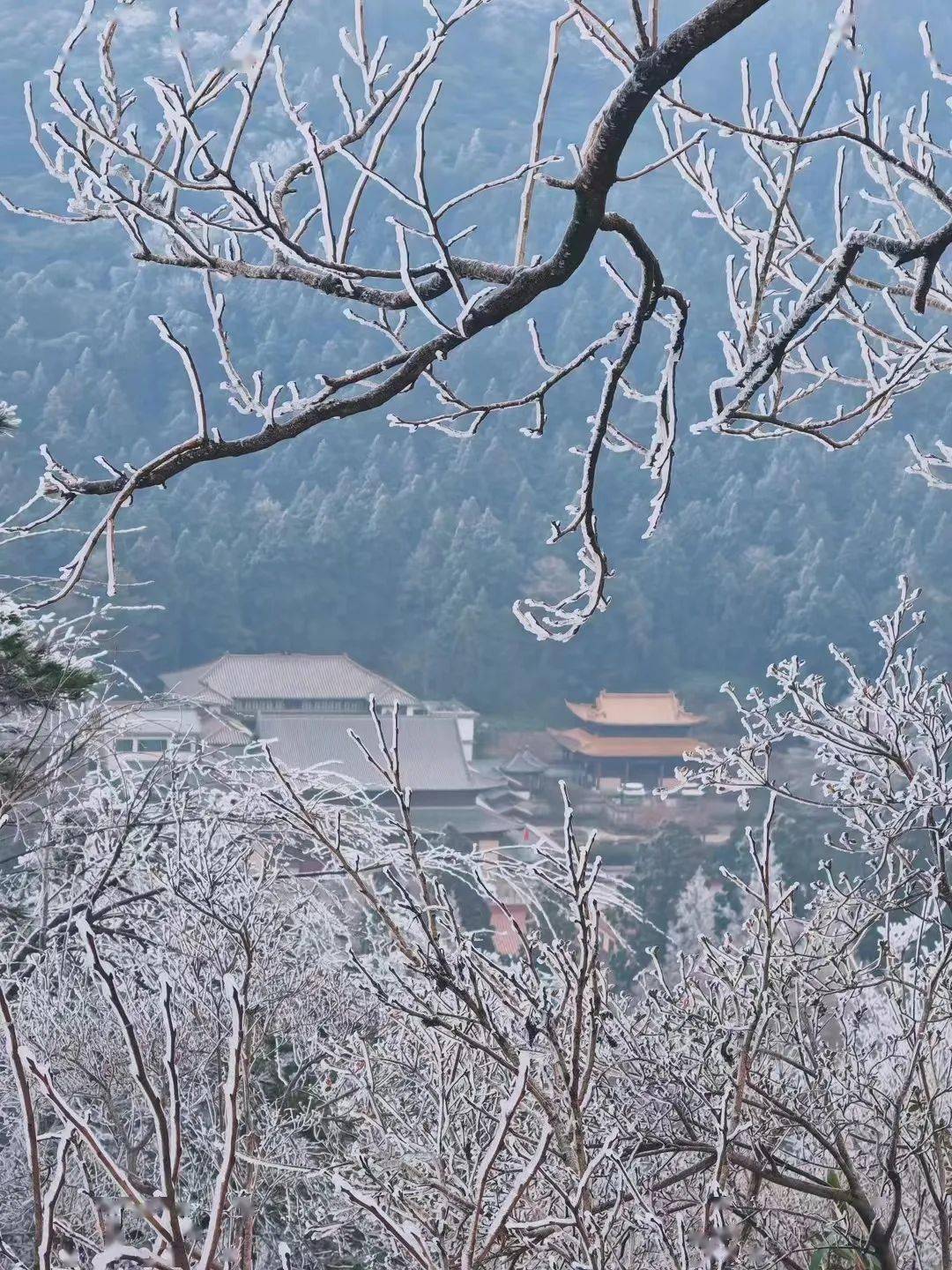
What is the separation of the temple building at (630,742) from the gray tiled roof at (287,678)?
4.53 metres

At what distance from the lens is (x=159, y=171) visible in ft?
3.51

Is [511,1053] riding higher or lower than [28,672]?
lower

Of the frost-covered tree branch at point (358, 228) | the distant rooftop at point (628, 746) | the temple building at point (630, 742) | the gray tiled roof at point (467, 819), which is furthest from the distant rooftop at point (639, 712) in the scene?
the frost-covered tree branch at point (358, 228)

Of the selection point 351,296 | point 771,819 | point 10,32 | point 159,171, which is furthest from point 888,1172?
point 10,32

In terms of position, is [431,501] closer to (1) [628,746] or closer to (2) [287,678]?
(2) [287,678]

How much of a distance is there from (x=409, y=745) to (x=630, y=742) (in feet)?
19.4

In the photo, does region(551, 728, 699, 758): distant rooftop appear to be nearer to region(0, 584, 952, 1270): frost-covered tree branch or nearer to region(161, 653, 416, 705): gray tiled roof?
region(161, 653, 416, 705): gray tiled roof

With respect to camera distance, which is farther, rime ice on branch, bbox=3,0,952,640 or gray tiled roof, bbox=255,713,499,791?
gray tiled roof, bbox=255,713,499,791

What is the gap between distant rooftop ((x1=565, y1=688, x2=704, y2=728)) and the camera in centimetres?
2917

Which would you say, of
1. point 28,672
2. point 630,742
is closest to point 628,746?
point 630,742

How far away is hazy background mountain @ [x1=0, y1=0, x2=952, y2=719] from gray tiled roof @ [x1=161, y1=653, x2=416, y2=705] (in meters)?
2.15

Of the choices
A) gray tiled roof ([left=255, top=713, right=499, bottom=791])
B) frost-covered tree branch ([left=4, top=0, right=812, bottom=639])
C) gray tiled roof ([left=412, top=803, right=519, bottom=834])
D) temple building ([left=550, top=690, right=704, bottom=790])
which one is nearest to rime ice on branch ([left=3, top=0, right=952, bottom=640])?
frost-covered tree branch ([left=4, top=0, right=812, bottom=639])

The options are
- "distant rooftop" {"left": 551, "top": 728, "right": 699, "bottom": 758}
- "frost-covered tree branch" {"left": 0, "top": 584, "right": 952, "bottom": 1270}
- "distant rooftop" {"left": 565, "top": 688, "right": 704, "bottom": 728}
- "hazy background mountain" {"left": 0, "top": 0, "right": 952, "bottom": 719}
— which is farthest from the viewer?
"hazy background mountain" {"left": 0, "top": 0, "right": 952, "bottom": 719}

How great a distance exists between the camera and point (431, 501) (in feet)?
113
